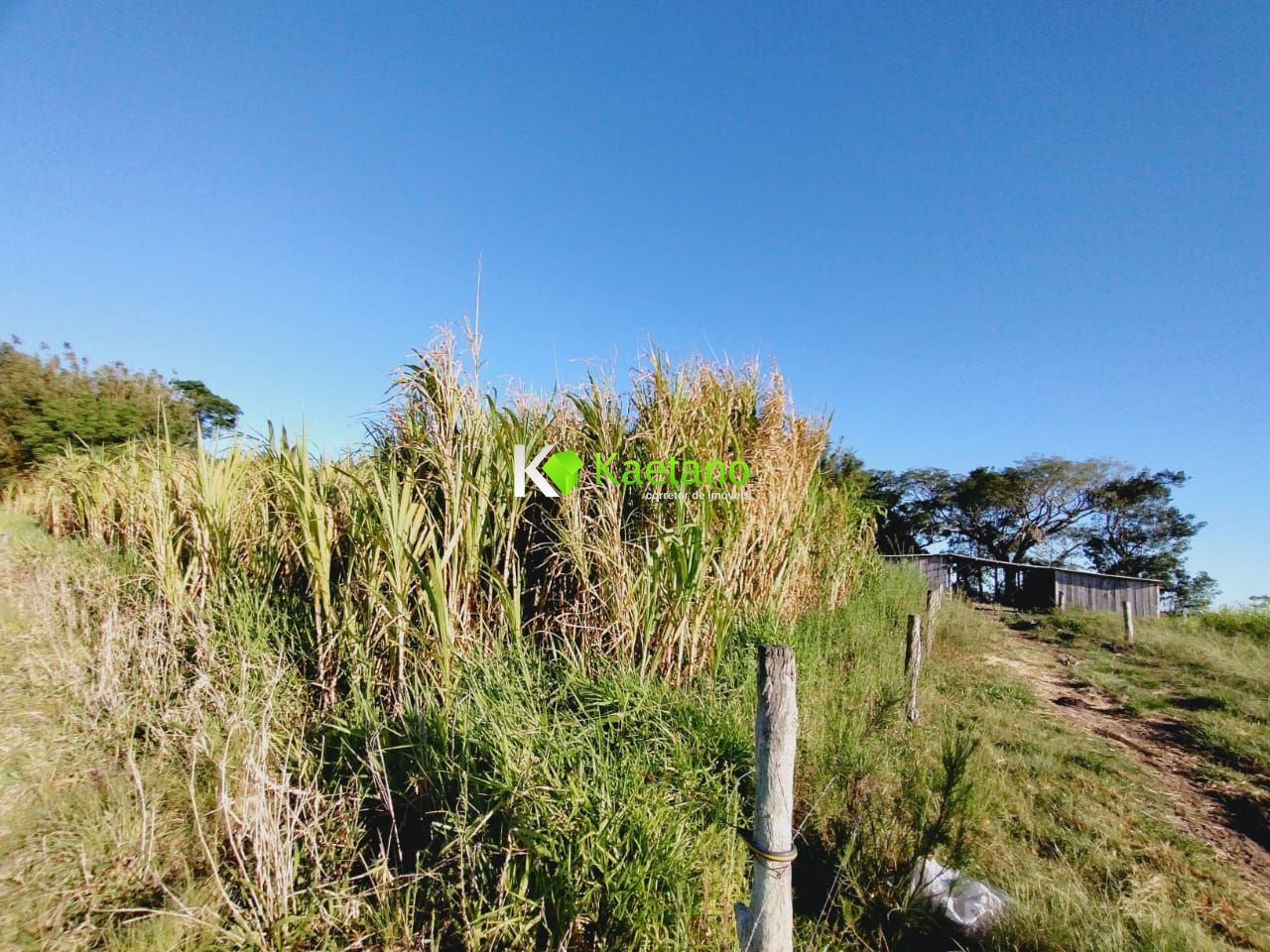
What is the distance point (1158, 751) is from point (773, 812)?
495cm

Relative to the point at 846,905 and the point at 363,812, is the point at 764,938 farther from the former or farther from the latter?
the point at 363,812

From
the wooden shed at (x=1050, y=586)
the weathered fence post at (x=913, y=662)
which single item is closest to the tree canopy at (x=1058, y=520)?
the wooden shed at (x=1050, y=586)

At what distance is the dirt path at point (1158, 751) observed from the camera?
2.91m

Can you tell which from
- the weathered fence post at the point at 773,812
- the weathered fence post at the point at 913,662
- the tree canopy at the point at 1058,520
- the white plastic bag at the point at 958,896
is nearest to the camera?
the weathered fence post at the point at 773,812

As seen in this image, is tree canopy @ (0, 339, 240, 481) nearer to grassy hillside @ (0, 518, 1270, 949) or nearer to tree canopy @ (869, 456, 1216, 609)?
grassy hillside @ (0, 518, 1270, 949)

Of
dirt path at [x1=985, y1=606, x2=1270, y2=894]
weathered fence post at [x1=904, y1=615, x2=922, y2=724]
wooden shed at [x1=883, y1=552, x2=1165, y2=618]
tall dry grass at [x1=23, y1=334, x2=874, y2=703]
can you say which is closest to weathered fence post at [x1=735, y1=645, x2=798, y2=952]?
tall dry grass at [x1=23, y1=334, x2=874, y2=703]

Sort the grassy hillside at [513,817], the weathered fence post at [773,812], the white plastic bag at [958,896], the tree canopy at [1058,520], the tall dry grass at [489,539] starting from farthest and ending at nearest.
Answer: the tree canopy at [1058,520], the tall dry grass at [489,539], the white plastic bag at [958,896], the grassy hillside at [513,817], the weathered fence post at [773,812]

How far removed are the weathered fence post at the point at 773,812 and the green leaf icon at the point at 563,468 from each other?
6.09 feet

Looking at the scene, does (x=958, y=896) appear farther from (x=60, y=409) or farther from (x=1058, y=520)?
(x=1058, y=520)

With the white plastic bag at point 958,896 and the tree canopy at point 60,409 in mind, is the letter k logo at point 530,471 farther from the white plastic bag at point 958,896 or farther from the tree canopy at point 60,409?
the tree canopy at point 60,409

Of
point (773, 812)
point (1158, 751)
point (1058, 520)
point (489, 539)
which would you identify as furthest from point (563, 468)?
point (1058, 520)

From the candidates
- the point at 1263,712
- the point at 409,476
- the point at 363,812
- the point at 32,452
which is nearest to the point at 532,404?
the point at 409,476

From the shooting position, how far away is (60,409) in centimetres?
1155

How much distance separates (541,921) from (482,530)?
189 centimetres
